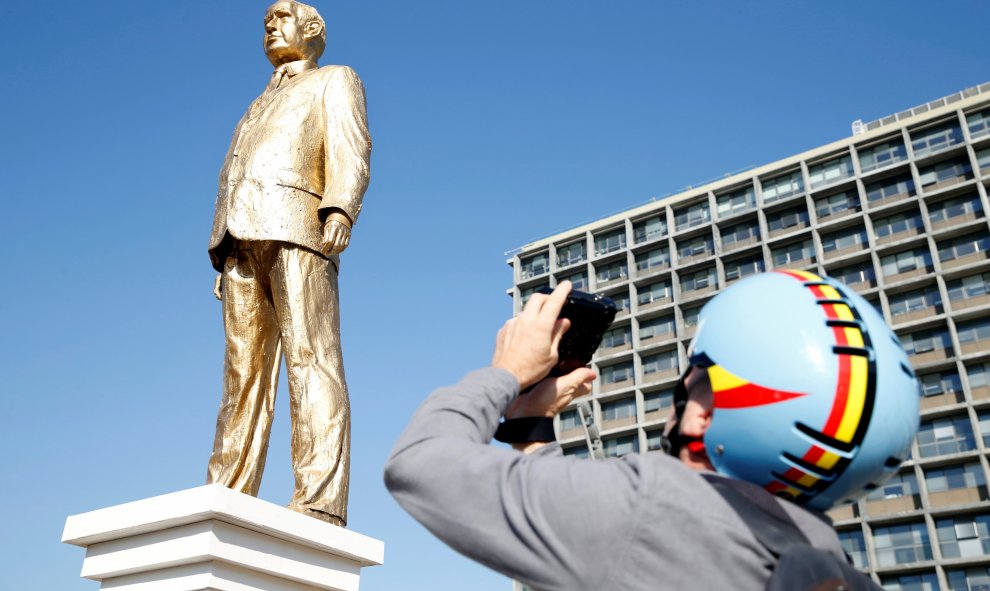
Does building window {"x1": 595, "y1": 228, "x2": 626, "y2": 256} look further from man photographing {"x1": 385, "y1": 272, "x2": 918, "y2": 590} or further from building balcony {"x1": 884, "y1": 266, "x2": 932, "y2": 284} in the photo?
man photographing {"x1": 385, "y1": 272, "x2": 918, "y2": 590}

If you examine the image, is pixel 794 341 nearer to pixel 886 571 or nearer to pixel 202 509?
pixel 202 509

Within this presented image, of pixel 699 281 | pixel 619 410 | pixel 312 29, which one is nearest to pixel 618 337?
pixel 619 410

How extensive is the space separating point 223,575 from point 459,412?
332cm

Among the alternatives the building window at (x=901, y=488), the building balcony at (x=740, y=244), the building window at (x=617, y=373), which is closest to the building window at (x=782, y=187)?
the building balcony at (x=740, y=244)

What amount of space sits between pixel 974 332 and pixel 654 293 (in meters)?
19.4

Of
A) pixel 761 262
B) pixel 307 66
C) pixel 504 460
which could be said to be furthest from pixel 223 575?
pixel 761 262

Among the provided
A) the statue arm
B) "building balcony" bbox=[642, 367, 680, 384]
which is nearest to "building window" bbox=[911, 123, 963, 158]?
"building balcony" bbox=[642, 367, 680, 384]

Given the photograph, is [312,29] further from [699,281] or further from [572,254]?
[572,254]

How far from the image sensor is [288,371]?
220 inches

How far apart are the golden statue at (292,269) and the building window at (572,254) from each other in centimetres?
5618

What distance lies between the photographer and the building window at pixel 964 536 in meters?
41.2

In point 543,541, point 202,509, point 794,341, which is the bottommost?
point 543,541

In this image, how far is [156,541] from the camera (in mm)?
4500

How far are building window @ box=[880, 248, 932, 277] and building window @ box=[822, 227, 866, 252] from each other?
2.04 metres
